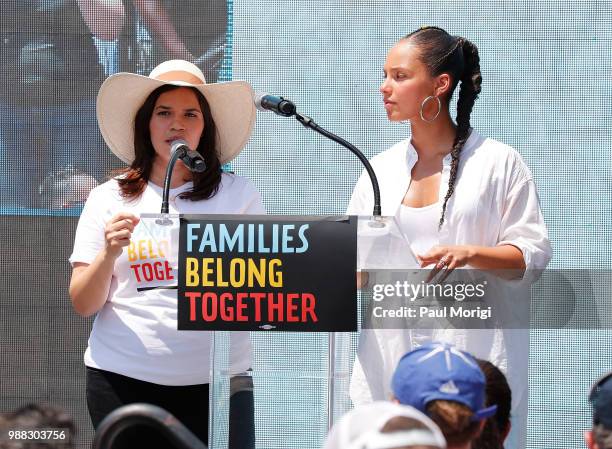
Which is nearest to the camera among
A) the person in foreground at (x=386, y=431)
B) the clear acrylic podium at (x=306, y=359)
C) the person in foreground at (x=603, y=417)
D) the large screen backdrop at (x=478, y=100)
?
the person in foreground at (x=386, y=431)

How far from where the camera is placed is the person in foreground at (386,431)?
149cm

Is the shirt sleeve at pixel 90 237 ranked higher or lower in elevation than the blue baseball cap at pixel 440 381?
higher

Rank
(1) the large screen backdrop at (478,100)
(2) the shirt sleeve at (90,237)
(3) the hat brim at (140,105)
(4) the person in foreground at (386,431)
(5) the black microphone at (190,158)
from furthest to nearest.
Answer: (1) the large screen backdrop at (478,100)
(3) the hat brim at (140,105)
(2) the shirt sleeve at (90,237)
(5) the black microphone at (190,158)
(4) the person in foreground at (386,431)

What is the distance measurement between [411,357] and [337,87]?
2.42 meters

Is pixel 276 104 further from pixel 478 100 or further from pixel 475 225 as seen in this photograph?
pixel 478 100

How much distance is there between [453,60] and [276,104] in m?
0.58

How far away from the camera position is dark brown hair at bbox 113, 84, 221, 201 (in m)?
3.07

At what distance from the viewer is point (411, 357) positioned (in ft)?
6.44

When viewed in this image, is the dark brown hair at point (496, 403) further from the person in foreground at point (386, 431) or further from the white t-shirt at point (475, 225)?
the person in foreground at point (386, 431)

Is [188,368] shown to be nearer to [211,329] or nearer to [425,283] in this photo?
[211,329]

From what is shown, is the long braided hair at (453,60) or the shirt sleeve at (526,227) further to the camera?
the long braided hair at (453,60)

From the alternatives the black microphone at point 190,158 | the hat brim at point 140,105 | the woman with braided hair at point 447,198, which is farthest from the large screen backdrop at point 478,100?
the black microphone at point 190,158

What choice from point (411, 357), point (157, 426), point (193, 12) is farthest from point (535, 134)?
point (157, 426)

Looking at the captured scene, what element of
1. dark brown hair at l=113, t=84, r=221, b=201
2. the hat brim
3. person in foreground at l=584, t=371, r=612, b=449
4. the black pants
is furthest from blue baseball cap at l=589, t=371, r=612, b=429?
the hat brim
